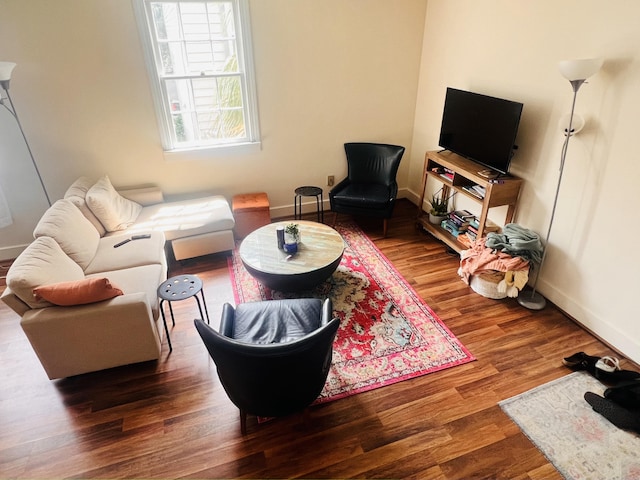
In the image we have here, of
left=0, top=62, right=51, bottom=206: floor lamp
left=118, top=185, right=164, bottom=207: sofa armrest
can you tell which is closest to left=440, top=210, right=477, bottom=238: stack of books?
left=118, top=185, right=164, bottom=207: sofa armrest

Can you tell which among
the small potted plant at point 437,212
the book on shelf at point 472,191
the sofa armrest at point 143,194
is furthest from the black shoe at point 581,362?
the sofa armrest at point 143,194

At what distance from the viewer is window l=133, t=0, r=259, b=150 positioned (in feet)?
11.5

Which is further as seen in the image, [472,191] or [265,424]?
[472,191]

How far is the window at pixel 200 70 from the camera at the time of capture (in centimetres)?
350

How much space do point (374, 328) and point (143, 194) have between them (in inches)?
105

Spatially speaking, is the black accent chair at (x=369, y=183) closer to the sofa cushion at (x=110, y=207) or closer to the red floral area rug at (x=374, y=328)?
the red floral area rug at (x=374, y=328)

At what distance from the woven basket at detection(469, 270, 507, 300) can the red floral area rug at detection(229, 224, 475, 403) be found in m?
0.50

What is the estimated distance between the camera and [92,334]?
2.30m

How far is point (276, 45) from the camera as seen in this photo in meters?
3.79

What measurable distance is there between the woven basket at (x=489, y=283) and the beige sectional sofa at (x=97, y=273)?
90.2 inches

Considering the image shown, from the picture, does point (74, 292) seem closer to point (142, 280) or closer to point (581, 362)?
point (142, 280)

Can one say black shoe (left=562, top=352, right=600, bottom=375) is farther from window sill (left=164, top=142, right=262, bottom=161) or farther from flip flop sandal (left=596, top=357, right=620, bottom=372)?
window sill (left=164, top=142, right=262, bottom=161)

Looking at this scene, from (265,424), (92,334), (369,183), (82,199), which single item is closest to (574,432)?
(265,424)

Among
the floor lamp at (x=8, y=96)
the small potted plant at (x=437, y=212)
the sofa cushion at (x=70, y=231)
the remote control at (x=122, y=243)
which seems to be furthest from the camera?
the small potted plant at (x=437, y=212)
